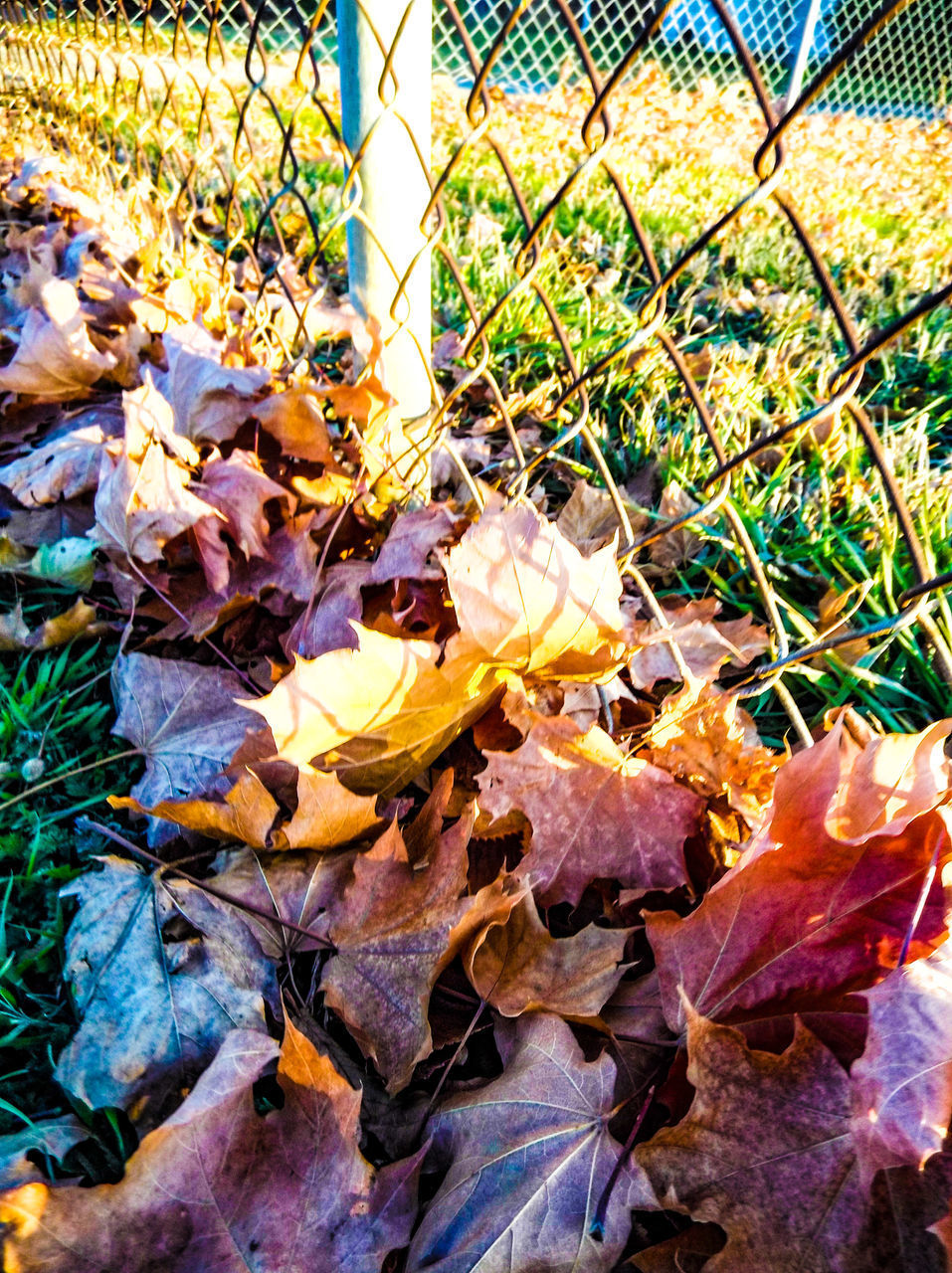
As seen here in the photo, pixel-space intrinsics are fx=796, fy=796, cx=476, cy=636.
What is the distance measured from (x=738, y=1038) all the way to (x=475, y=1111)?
0.87 feet

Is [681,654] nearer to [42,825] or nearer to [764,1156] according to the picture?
[764,1156]

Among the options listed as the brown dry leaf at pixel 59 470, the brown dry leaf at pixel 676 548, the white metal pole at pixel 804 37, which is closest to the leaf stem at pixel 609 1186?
the white metal pole at pixel 804 37

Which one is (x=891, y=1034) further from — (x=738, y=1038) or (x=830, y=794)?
(x=830, y=794)

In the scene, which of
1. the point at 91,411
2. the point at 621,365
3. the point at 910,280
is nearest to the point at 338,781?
the point at 91,411

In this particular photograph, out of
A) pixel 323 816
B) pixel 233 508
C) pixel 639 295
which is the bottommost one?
pixel 323 816

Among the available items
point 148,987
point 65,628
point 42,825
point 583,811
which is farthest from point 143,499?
point 583,811

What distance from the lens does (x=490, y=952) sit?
33.2 inches

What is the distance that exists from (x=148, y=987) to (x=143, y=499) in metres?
0.74

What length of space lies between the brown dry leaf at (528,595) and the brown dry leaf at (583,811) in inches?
3.8

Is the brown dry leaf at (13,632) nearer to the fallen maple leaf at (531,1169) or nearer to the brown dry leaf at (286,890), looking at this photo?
the brown dry leaf at (286,890)

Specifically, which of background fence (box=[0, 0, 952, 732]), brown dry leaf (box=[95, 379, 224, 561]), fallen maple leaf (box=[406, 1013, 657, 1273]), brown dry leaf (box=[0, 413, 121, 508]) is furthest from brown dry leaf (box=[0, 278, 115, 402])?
fallen maple leaf (box=[406, 1013, 657, 1273])

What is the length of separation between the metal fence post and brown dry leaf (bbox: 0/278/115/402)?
70cm

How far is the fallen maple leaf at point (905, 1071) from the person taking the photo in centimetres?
60

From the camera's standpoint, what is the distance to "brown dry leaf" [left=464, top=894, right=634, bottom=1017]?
0.81m
